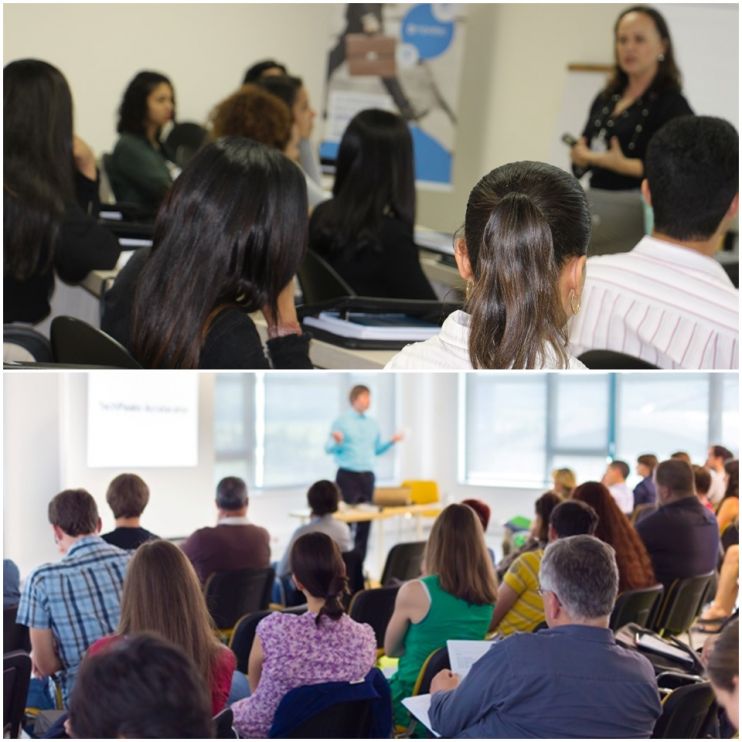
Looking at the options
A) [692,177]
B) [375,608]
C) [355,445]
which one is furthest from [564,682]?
[355,445]

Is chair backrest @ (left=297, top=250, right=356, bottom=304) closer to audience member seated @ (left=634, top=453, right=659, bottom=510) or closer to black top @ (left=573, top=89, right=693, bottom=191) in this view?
audience member seated @ (left=634, top=453, right=659, bottom=510)

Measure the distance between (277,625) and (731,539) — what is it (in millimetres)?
857

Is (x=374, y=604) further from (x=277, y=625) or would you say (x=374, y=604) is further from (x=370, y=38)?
(x=370, y=38)

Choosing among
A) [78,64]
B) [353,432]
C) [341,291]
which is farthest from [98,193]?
[78,64]

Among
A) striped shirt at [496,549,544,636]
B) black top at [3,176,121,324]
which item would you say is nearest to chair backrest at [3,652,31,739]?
striped shirt at [496,549,544,636]

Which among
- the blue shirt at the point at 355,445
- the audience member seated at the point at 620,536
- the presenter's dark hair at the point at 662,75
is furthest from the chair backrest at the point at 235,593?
the presenter's dark hair at the point at 662,75

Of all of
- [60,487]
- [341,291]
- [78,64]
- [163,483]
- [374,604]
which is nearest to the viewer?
[60,487]

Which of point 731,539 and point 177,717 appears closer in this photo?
point 177,717

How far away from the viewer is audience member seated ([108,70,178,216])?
3328 millimetres

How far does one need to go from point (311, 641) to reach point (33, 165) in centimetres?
139

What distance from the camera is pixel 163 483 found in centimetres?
148

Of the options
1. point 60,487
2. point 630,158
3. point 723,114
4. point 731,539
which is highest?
point 723,114

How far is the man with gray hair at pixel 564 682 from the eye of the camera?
1633 millimetres

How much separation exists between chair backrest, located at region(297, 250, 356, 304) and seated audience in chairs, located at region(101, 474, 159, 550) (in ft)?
4.18
